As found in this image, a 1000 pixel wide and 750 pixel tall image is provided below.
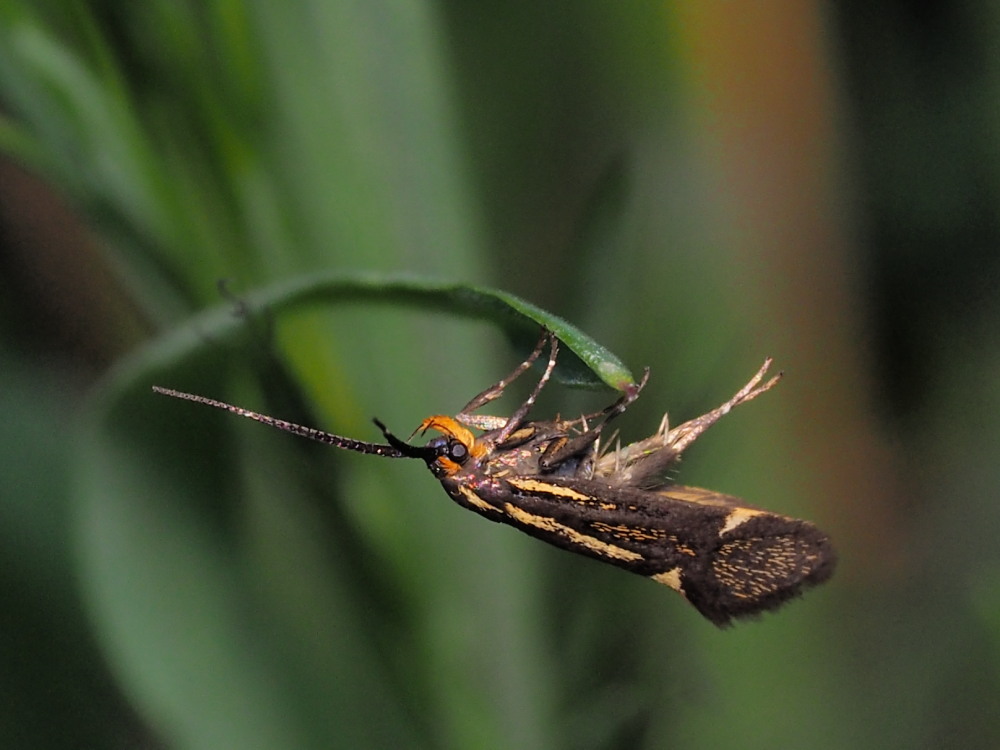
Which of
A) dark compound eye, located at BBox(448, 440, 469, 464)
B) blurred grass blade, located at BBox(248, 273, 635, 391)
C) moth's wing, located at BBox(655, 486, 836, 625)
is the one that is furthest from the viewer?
dark compound eye, located at BBox(448, 440, 469, 464)

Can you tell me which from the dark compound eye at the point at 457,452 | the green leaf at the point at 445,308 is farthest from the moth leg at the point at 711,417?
the green leaf at the point at 445,308

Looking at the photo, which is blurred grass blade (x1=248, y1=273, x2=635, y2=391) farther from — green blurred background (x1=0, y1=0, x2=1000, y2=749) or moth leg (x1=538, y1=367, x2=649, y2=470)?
moth leg (x1=538, y1=367, x2=649, y2=470)

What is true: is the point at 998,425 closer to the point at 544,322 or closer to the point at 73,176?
the point at 544,322

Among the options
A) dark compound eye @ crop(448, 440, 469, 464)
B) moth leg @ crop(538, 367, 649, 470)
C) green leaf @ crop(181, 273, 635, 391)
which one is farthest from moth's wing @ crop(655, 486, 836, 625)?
green leaf @ crop(181, 273, 635, 391)

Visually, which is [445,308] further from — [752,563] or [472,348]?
[752,563]

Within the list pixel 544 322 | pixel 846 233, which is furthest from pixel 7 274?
pixel 846 233

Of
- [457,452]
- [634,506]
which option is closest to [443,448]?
[457,452]
